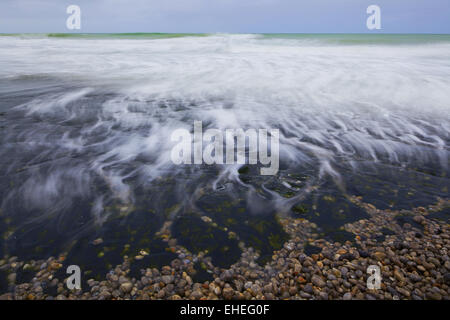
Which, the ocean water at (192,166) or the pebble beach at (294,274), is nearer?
the pebble beach at (294,274)

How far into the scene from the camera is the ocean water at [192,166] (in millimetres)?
3967

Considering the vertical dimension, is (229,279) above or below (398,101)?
below

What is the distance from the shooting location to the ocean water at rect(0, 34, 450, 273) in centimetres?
397

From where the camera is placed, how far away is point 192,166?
581 centimetres

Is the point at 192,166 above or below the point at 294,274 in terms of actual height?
above

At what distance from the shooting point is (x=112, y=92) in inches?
480

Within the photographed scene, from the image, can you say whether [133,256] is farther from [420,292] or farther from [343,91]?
[343,91]

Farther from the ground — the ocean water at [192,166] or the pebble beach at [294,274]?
the ocean water at [192,166]

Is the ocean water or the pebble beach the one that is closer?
the pebble beach

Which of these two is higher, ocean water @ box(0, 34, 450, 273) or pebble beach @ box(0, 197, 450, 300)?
ocean water @ box(0, 34, 450, 273)

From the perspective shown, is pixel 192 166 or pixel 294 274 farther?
pixel 192 166

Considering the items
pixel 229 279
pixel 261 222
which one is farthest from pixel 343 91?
pixel 229 279
